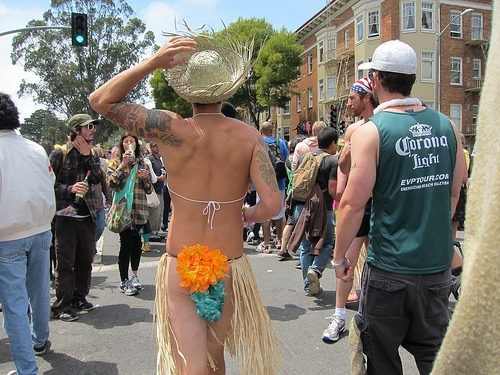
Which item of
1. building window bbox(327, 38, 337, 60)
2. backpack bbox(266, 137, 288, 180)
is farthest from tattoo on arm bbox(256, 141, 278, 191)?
building window bbox(327, 38, 337, 60)

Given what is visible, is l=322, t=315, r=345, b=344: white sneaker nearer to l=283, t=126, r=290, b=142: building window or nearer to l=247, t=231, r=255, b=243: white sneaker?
l=247, t=231, r=255, b=243: white sneaker

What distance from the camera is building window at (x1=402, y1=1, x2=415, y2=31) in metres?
25.9

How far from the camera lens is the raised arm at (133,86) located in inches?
89.3

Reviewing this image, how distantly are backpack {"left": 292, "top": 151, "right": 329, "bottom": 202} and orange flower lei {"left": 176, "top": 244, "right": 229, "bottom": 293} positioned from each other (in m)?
3.03

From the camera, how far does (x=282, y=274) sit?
6262 mm

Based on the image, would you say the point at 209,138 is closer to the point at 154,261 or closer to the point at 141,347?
the point at 141,347

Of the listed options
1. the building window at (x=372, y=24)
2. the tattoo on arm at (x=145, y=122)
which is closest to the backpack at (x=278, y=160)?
the tattoo on arm at (x=145, y=122)

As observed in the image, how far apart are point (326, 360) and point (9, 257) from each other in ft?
8.49

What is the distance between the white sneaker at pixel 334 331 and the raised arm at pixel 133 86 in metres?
2.62

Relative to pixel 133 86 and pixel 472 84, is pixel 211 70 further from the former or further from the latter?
pixel 472 84

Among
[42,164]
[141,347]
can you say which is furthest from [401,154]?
[141,347]

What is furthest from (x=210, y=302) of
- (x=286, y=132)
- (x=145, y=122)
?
(x=286, y=132)

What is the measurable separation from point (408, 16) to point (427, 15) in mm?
1207

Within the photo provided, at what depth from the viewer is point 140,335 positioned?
165 inches
